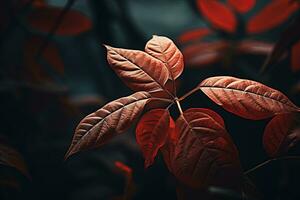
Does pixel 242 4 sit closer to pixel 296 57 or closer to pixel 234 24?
pixel 234 24

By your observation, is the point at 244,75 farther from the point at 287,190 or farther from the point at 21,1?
the point at 21,1

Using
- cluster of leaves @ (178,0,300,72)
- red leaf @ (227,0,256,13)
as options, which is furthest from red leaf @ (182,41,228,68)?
red leaf @ (227,0,256,13)

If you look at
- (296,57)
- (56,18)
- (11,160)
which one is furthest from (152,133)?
(56,18)

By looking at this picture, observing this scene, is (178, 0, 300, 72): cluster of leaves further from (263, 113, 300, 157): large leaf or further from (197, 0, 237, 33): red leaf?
(263, 113, 300, 157): large leaf

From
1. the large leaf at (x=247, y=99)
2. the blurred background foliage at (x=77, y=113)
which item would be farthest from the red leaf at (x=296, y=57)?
the large leaf at (x=247, y=99)

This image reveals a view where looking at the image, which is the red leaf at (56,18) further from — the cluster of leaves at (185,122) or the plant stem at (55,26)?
the cluster of leaves at (185,122)
